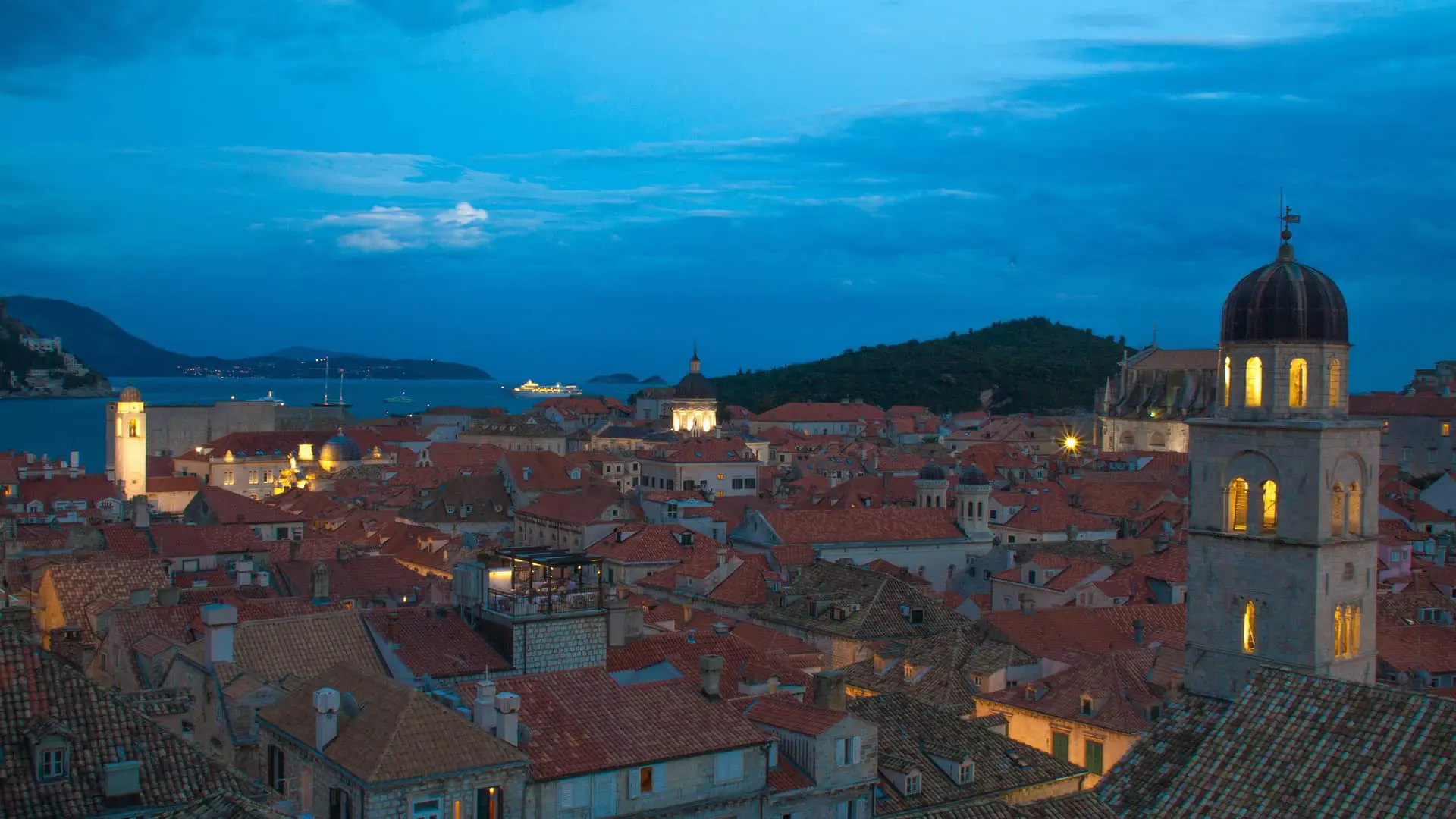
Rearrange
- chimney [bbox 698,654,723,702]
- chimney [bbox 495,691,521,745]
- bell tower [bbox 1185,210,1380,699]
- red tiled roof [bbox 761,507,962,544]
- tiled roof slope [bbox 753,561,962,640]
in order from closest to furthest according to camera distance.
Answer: chimney [bbox 495,691,521,745] → chimney [bbox 698,654,723,702] → bell tower [bbox 1185,210,1380,699] → tiled roof slope [bbox 753,561,962,640] → red tiled roof [bbox 761,507,962,544]

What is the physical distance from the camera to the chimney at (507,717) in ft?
63.5

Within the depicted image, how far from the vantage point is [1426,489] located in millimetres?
78688

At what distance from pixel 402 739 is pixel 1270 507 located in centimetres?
1626

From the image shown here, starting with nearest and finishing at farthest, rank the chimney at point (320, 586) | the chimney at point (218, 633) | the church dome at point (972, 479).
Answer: the chimney at point (218, 633) → the chimney at point (320, 586) → the church dome at point (972, 479)

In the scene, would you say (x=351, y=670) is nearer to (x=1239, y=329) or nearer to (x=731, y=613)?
(x=1239, y=329)

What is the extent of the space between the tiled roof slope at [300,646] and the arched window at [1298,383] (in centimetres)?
1739

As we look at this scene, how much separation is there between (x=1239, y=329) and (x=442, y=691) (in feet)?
→ 52.3

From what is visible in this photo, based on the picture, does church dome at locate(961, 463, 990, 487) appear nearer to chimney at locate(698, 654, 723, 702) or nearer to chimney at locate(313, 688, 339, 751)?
chimney at locate(698, 654, 723, 702)

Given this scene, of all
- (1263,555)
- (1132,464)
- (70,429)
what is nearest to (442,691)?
(1263,555)

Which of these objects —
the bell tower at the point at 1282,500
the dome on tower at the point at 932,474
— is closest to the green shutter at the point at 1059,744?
the bell tower at the point at 1282,500

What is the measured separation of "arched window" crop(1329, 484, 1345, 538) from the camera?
24688 millimetres

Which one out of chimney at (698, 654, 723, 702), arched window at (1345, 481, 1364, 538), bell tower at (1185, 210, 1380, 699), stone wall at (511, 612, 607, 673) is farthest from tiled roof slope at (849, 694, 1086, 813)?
arched window at (1345, 481, 1364, 538)

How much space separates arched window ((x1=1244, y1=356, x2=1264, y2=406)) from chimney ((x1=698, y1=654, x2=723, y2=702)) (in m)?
11.0

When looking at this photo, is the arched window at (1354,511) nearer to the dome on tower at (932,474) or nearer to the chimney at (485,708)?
the chimney at (485,708)
